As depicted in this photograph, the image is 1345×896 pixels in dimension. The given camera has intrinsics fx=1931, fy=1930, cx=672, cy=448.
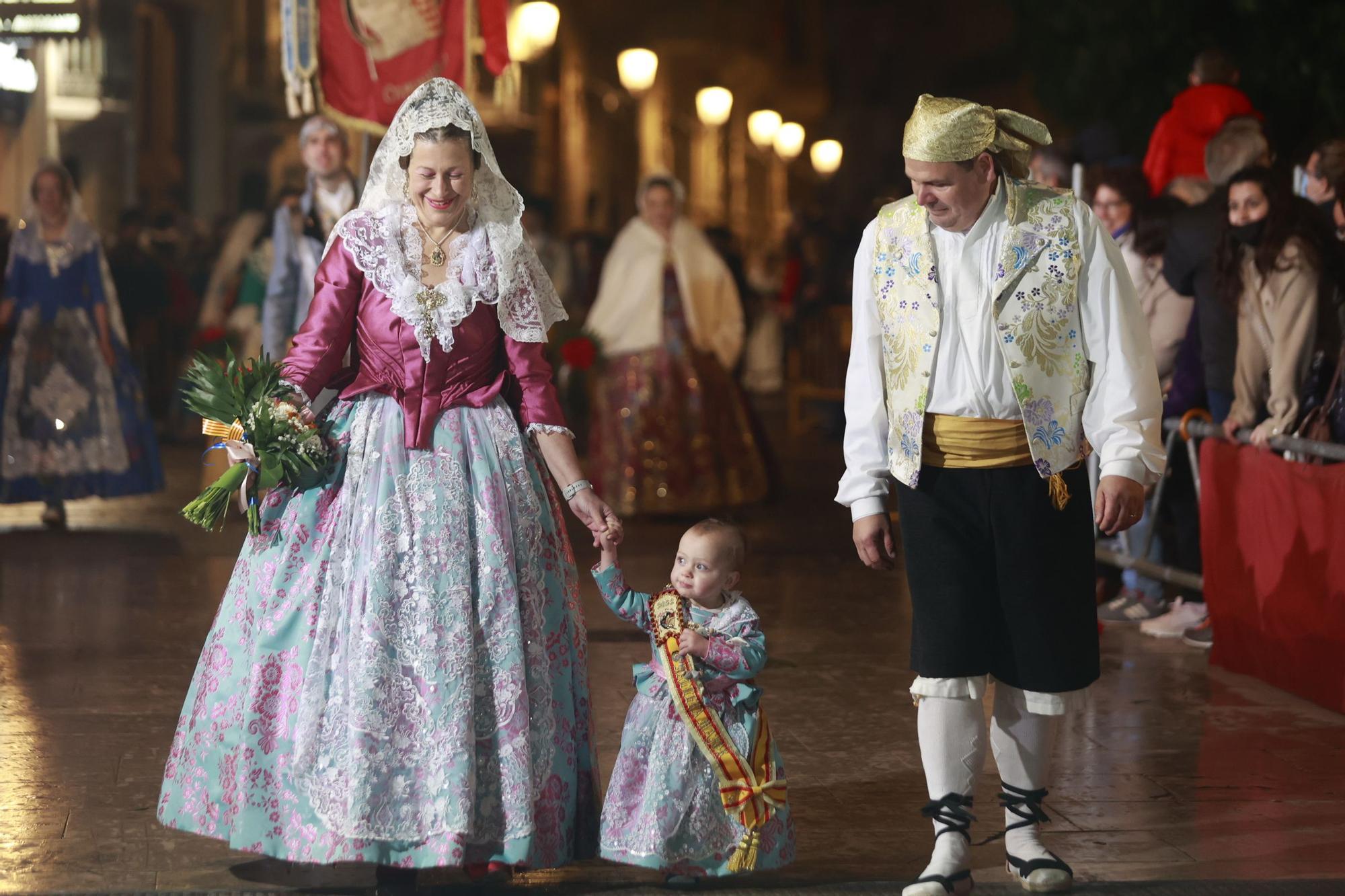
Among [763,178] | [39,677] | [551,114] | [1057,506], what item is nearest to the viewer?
[1057,506]

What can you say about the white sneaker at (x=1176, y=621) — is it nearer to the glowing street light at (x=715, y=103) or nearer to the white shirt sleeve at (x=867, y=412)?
the white shirt sleeve at (x=867, y=412)

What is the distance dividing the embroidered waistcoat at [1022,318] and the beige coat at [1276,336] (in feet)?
9.42

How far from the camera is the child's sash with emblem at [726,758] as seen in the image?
439 centimetres

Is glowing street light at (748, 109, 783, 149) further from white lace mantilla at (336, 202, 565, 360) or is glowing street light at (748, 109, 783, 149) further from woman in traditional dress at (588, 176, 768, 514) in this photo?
white lace mantilla at (336, 202, 565, 360)

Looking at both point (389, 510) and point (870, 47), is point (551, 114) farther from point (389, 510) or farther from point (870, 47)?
point (389, 510)

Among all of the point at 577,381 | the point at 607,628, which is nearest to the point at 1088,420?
the point at 607,628

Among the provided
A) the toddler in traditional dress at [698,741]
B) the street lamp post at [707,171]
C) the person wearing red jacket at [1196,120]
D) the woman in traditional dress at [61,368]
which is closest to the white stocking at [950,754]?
the toddler in traditional dress at [698,741]

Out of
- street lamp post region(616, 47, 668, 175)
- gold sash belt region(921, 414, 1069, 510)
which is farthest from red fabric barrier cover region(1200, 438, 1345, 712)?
street lamp post region(616, 47, 668, 175)

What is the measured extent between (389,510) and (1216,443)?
3953 millimetres

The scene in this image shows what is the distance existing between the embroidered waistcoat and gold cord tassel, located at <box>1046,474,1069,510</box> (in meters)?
0.03

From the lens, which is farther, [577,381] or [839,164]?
[839,164]

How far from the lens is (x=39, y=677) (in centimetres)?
691

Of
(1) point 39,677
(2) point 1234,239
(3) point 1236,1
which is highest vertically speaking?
(3) point 1236,1

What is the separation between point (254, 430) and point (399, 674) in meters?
0.65
